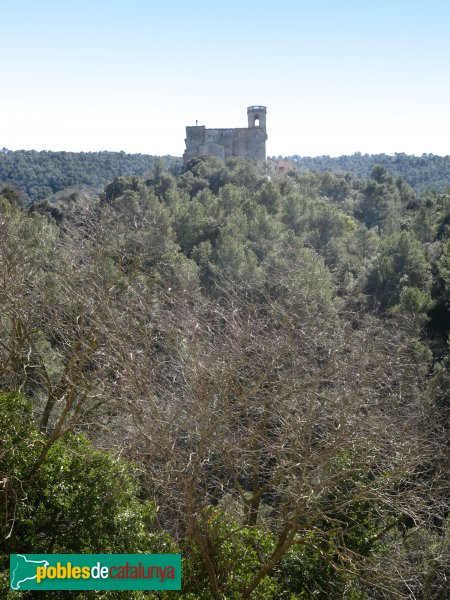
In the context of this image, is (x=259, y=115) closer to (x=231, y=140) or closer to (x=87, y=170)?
(x=231, y=140)

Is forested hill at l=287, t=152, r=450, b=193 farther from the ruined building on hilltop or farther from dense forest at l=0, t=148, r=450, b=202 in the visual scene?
the ruined building on hilltop

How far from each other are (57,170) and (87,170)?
2981 mm

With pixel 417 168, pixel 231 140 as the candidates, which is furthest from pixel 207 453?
pixel 417 168

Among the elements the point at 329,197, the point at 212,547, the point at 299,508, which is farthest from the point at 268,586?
the point at 329,197

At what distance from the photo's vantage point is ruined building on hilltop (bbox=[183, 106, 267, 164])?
52.5 meters

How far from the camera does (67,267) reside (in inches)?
395

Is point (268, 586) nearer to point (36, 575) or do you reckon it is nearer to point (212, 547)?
point (212, 547)

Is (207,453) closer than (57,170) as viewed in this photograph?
Yes

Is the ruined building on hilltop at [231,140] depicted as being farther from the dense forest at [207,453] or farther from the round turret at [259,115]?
the dense forest at [207,453]

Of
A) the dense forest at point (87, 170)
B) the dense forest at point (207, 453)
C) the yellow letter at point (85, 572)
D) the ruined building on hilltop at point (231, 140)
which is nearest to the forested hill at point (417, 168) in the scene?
the dense forest at point (87, 170)

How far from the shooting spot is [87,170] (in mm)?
61625

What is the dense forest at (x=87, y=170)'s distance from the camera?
181ft

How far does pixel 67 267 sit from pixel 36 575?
4.75 metres

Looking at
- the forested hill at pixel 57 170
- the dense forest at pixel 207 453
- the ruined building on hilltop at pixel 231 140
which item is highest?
the ruined building on hilltop at pixel 231 140
